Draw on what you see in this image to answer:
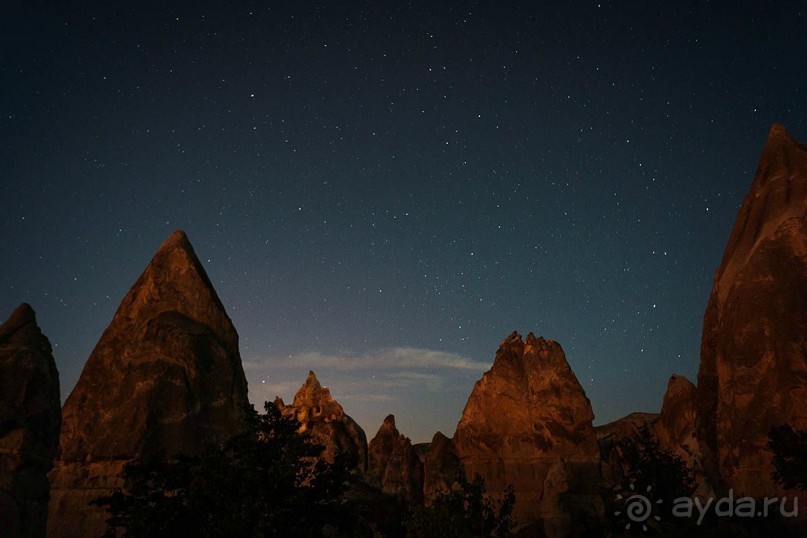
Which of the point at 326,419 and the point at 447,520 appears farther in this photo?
the point at 326,419

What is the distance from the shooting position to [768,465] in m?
32.7

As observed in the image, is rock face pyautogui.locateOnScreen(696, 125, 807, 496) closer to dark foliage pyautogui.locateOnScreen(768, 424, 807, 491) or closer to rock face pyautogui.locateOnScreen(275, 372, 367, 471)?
dark foliage pyautogui.locateOnScreen(768, 424, 807, 491)


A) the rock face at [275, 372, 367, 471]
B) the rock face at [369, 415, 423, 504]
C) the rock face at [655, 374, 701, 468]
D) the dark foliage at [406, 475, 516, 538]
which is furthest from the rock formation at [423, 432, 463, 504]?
the dark foliage at [406, 475, 516, 538]

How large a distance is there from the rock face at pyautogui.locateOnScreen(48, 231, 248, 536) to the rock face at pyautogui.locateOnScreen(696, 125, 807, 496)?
94.1ft

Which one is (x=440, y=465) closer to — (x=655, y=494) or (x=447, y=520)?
(x=655, y=494)

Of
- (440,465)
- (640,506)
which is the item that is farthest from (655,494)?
(440,465)

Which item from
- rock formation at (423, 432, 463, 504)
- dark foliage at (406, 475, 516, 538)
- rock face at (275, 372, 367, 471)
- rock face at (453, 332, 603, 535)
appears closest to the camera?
dark foliage at (406, 475, 516, 538)

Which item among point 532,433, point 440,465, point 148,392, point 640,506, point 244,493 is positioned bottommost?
point 640,506

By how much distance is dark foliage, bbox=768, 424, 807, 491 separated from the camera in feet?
76.4

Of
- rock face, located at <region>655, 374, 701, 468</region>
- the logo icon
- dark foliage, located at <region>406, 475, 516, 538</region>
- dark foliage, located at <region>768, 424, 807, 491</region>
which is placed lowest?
the logo icon

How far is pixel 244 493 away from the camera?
11.7 meters

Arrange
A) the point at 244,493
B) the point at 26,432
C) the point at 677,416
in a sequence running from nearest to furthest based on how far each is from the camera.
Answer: the point at 244,493, the point at 26,432, the point at 677,416

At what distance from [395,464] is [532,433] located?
2603 centimetres

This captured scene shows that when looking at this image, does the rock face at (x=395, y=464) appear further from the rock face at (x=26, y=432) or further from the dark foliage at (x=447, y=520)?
the rock face at (x=26, y=432)
